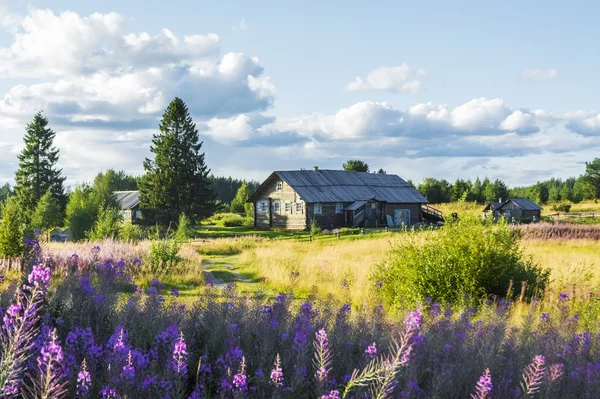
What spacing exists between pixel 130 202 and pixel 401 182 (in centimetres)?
3187

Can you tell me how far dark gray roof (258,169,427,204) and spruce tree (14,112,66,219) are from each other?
26.1 metres

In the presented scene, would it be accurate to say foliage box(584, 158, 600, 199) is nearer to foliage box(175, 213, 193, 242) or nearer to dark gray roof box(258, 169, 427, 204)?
dark gray roof box(258, 169, 427, 204)

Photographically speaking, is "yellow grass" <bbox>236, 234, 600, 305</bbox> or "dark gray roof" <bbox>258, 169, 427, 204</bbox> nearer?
"yellow grass" <bbox>236, 234, 600, 305</bbox>

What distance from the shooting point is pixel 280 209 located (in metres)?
52.0

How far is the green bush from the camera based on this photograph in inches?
449

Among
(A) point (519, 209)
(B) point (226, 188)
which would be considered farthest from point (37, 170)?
(B) point (226, 188)

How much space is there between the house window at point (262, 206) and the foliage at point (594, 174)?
71.3 metres

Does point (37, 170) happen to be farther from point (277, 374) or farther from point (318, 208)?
point (277, 374)

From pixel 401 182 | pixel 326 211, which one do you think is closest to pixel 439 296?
pixel 326 211

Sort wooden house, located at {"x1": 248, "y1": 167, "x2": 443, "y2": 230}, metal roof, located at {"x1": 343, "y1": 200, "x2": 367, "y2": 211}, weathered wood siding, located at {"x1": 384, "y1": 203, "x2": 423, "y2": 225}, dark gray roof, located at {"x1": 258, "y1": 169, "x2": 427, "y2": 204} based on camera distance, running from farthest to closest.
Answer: weathered wood siding, located at {"x1": 384, "y1": 203, "x2": 423, "y2": 225}
dark gray roof, located at {"x1": 258, "y1": 169, "x2": 427, "y2": 204}
metal roof, located at {"x1": 343, "y1": 200, "x2": 367, "y2": 211}
wooden house, located at {"x1": 248, "y1": 167, "x2": 443, "y2": 230}

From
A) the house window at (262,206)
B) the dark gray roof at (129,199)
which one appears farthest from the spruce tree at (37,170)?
the house window at (262,206)

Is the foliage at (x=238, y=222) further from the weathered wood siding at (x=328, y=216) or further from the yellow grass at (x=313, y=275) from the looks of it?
the yellow grass at (x=313, y=275)

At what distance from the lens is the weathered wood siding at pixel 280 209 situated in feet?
162

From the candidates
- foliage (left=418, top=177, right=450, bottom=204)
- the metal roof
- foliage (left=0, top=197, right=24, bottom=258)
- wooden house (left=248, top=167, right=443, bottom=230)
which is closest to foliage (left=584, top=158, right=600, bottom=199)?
foliage (left=418, top=177, right=450, bottom=204)
